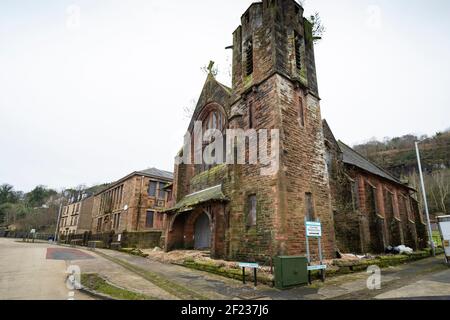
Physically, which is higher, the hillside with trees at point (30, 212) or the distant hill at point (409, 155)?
the distant hill at point (409, 155)

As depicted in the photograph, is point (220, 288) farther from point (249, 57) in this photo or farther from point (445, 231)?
point (445, 231)

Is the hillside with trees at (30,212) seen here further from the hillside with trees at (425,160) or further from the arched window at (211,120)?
the hillside with trees at (425,160)

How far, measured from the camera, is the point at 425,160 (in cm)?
6038

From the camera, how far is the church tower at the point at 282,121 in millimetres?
10547

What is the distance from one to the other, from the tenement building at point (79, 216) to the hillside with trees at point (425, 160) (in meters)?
59.5

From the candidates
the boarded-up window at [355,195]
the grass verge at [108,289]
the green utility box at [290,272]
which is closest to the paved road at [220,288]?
the green utility box at [290,272]

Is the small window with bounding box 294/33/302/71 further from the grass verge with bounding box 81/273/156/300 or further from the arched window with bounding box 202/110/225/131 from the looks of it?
the grass verge with bounding box 81/273/156/300

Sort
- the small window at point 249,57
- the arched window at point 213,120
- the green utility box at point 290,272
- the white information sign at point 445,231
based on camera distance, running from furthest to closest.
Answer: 1. the arched window at point 213,120
2. the small window at point 249,57
3. the white information sign at point 445,231
4. the green utility box at point 290,272

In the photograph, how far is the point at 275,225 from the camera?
10094mm

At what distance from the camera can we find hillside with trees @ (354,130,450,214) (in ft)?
152

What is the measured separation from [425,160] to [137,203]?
219ft

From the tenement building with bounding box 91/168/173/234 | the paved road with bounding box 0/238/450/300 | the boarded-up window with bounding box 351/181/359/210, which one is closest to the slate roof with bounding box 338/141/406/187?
the boarded-up window with bounding box 351/181/359/210
